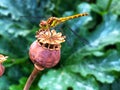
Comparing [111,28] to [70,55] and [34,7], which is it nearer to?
[70,55]

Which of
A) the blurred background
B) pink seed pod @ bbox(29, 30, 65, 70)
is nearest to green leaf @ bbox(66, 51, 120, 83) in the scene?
the blurred background

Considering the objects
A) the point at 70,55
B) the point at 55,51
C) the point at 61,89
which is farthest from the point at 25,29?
the point at 55,51

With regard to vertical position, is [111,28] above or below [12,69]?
above

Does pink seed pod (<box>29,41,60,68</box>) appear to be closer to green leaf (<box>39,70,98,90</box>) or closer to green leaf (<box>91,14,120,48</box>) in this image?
green leaf (<box>39,70,98,90</box>)

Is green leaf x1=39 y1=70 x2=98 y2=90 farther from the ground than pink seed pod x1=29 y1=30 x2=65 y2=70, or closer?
closer

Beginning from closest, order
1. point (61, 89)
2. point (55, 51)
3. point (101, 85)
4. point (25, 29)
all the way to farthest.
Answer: point (55, 51) < point (61, 89) < point (101, 85) < point (25, 29)

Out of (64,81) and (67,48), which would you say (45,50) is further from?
(67,48)

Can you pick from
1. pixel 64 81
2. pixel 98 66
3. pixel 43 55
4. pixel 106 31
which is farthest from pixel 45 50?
pixel 106 31
